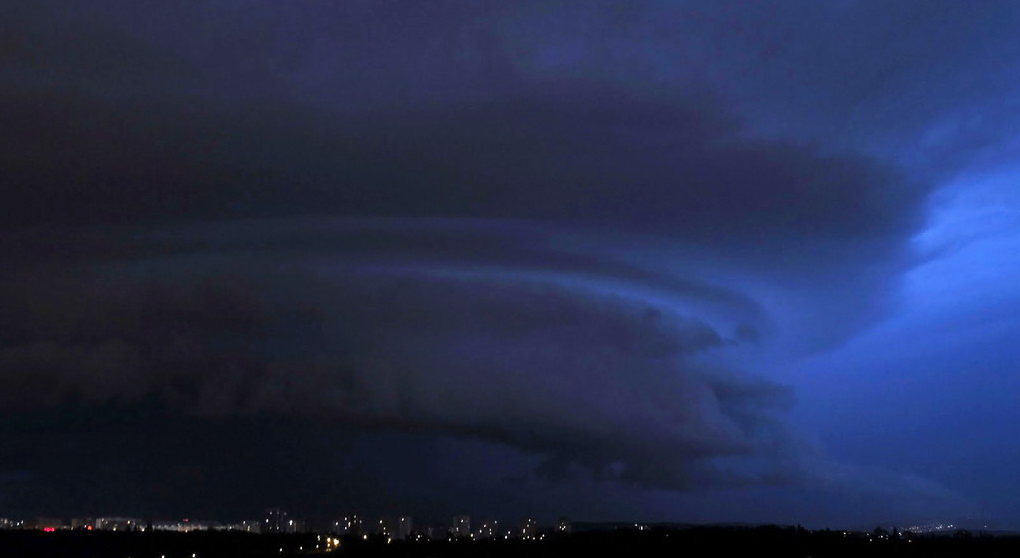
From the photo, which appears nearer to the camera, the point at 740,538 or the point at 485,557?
the point at 485,557

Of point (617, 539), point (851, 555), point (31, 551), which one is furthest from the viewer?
point (617, 539)

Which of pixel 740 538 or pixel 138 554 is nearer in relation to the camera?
pixel 138 554

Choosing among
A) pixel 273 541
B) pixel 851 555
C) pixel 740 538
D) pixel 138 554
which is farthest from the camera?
pixel 273 541

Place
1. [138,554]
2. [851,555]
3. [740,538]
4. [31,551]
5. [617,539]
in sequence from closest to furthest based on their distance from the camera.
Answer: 1. [851,555]
2. [31,551]
3. [138,554]
4. [740,538]
5. [617,539]

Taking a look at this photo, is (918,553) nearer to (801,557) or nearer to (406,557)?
(801,557)

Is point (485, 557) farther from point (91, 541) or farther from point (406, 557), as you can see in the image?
point (91, 541)

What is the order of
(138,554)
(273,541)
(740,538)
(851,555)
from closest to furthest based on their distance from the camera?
(851,555)
(138,554)
(740,538)
(273,541)

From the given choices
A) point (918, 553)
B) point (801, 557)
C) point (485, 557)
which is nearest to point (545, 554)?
point (485, 557)

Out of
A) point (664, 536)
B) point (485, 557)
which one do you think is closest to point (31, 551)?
point (485, 557)
